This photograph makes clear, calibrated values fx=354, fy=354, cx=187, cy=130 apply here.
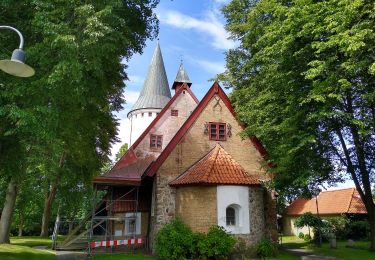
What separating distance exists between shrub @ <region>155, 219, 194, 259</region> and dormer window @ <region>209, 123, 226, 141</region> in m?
5.22

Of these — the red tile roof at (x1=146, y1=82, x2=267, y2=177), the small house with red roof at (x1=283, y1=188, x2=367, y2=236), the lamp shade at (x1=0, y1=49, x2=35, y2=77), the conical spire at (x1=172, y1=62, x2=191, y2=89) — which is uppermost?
the conical spire at (x1=172, y1=62, x2=191, y2=89)

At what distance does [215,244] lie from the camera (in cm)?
1524

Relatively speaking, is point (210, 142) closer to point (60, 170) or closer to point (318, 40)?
point (318, 40)

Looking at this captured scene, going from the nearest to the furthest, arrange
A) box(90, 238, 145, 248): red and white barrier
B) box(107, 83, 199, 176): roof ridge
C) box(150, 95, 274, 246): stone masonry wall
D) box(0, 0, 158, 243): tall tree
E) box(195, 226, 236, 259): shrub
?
box(0, 0, 158, 243): tall tree
box(195, 226, 236, 259): shrub
box(150, 95, 274, 246): stone masonry wall
box(90, 238, 145, 248): red and white barrier
box(107, 83, 199, 176): roof ridge

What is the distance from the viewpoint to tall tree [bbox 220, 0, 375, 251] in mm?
14070

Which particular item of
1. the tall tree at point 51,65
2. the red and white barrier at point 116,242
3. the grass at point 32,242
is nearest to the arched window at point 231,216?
the red and white barrier at point 116,242

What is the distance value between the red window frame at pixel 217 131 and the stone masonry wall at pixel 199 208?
3413mm

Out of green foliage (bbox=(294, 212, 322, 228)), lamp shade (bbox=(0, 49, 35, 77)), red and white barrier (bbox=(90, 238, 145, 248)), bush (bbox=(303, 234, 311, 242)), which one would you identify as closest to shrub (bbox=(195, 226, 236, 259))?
red and white barrier (bbox=(90, 238, 145, 248))

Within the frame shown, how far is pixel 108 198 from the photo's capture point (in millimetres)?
23453

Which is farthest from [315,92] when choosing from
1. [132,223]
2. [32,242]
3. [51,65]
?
[32,242]

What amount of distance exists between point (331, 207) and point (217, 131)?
68.9 ft

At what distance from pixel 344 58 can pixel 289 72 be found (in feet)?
7.82

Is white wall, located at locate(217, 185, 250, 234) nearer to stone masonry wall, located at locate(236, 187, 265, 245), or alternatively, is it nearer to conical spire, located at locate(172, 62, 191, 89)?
stone masonry wall, located at locate(236, 187, 265, 245)

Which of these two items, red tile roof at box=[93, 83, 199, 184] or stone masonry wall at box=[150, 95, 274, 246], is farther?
red tile roof at box=[93, 83, 199, 184]
